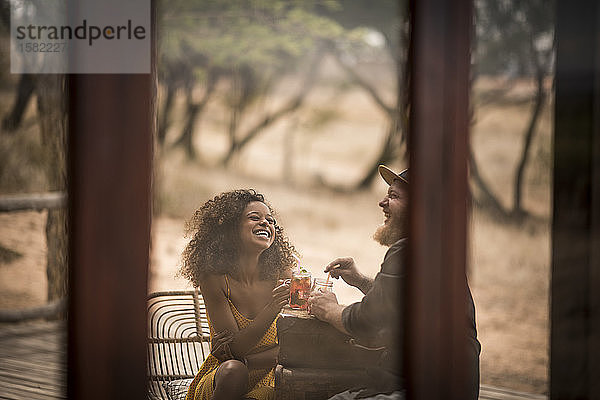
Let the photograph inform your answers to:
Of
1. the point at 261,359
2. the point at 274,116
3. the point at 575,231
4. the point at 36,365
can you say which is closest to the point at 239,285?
the point at 261,359

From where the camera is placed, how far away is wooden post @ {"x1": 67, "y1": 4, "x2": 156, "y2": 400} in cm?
193

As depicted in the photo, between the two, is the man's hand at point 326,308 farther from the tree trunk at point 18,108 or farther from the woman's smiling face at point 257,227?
the tree trunk at point 18,108

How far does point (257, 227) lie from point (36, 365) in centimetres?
166

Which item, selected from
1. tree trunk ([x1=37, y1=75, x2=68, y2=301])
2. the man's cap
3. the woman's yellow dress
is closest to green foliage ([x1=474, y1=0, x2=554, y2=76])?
the man's cap

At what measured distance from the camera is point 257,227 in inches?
79.7

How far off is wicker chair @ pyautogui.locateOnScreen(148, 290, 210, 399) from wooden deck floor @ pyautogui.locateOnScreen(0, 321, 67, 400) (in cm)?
24

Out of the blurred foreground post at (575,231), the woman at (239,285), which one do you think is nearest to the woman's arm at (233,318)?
the woman at (239,285)

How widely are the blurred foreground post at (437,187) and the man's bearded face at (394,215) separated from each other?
3 cm

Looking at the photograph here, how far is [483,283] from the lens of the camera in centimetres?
278

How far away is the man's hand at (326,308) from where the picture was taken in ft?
6.70

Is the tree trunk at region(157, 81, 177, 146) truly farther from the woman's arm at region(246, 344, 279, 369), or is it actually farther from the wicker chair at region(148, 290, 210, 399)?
the woman's arm at region(246, 344, 279, 369)

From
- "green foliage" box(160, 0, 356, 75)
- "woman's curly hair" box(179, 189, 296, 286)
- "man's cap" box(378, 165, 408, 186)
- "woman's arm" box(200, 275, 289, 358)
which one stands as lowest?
"woman's arm" box(200, 275, 289, 358)

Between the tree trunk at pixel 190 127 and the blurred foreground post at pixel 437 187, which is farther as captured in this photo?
the tree trunk at pixel 190 127

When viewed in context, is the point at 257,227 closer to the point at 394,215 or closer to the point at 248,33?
the point at 394,215
